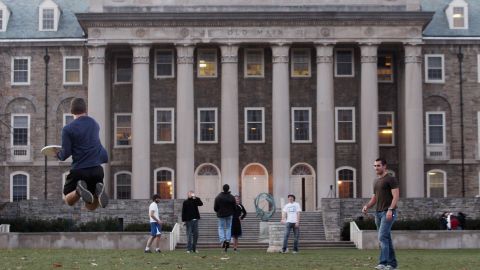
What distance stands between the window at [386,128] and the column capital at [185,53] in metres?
12.6

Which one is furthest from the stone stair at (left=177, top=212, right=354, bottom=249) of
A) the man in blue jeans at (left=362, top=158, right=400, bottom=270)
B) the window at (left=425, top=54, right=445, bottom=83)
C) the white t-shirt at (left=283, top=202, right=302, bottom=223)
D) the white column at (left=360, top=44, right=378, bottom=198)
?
the man in blue jeans at (left=362, top=158, right=400, bottom=270)

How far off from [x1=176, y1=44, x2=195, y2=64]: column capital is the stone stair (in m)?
10.4

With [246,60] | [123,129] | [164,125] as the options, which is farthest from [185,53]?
[123,129]

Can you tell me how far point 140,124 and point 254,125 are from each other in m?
7.32

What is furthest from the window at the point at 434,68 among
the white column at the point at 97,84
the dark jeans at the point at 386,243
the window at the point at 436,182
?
the dark jeans at the point at 386,243

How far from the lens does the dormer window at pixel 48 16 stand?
72.1 meters

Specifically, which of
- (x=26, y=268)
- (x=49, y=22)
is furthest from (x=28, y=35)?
(x=26, y=268)

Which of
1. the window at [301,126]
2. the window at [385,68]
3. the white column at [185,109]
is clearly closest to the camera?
the white column at [185,109]

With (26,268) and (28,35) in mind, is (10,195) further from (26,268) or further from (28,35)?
(26,268)

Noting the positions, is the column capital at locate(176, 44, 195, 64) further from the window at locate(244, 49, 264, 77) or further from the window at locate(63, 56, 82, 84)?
the window at locate(63, 56, 82, 84)

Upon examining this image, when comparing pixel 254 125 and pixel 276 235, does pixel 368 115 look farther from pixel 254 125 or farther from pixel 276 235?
pixel 276 235

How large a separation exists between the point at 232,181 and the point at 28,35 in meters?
17.2

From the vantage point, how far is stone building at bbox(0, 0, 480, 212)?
65.7 m

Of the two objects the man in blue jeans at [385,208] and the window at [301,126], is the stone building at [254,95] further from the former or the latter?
the man in blue jeans at [385,208]
